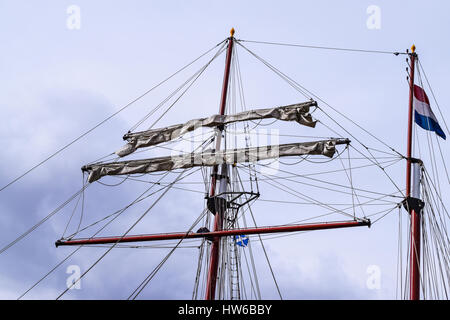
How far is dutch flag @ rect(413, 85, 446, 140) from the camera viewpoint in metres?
31.7

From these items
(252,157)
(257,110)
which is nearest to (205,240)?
(252,157)

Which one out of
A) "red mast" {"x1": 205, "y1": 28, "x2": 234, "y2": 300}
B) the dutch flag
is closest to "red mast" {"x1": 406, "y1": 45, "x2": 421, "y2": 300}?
the dutch flag

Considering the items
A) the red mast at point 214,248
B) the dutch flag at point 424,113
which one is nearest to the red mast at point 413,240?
the dutch flag at point 424,113

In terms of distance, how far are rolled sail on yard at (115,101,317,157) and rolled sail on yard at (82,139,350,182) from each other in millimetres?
1115

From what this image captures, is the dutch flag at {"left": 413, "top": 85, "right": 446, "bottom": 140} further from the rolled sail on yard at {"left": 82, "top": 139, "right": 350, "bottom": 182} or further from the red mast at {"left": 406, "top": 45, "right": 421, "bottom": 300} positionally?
the rolled sail on yard at {"left": 82, "top": 139, "right": 350, "bottom": 182}

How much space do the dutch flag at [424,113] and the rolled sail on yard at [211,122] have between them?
13.6ft

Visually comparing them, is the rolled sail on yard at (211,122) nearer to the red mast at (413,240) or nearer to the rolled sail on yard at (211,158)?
the rolled sail on yard at (211,158)

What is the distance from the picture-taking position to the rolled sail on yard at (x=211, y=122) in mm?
32219

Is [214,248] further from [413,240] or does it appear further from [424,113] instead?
[424,113]

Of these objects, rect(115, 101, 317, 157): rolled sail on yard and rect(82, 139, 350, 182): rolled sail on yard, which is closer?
rect(82, 139, 350, 182): rolled sail on yard

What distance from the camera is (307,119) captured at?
3209cm
